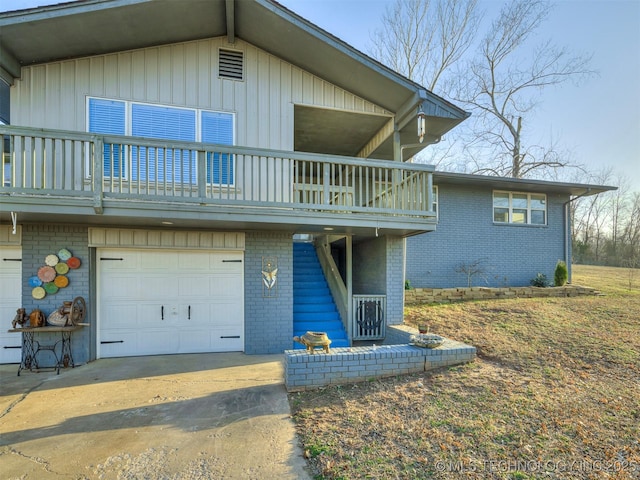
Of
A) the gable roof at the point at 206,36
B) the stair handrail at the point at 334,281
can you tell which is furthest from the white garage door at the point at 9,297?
the stair handrail at the point at 334,281

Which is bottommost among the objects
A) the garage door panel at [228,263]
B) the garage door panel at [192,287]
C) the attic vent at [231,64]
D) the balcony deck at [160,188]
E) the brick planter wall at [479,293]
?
the brick planter wall at [479,293]

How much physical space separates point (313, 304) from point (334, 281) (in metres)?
0.79

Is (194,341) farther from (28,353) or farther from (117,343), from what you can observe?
(28,353)

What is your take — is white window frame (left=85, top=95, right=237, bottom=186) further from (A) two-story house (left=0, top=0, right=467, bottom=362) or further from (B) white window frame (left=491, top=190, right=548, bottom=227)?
(B) white window frame (left=491, top=190, right=548, bottom=227)

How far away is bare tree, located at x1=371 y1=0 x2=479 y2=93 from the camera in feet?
50.8

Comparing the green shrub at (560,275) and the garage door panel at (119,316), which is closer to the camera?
the garage door panel at (119,316)

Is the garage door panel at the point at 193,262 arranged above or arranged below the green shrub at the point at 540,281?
above

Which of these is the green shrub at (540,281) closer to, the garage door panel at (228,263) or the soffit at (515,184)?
the soffit at (515,184)

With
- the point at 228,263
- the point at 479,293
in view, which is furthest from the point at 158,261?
the point at 479,293

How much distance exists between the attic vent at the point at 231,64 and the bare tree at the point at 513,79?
628 inches

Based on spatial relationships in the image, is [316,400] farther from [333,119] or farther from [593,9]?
[593,9]

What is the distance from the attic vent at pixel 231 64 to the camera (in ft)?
21.8

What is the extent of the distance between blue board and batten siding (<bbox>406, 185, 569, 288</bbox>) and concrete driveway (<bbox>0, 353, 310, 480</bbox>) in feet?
23.8

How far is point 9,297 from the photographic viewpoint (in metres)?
5.91
